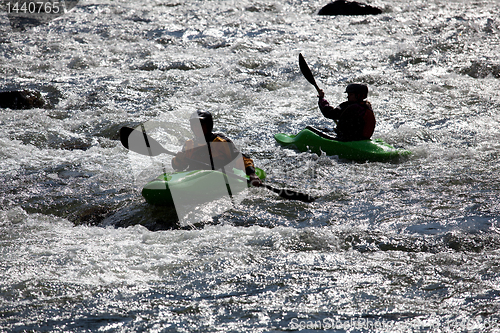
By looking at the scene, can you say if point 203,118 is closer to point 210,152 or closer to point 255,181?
point 210,152

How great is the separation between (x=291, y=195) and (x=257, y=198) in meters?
0.33

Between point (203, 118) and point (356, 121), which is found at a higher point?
point (203, 118)

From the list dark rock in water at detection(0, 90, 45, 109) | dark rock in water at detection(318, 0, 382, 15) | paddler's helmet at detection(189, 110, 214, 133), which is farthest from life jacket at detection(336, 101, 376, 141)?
dark rock in water at detection(318, 0, 382, 15)

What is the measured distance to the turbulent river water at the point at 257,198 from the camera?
290 centimetres

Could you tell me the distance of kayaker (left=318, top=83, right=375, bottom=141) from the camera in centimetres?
545

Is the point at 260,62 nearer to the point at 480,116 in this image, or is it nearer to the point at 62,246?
the point at 480,116

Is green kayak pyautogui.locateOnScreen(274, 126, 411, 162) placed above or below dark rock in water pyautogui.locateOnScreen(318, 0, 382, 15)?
below

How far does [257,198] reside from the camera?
4512mm

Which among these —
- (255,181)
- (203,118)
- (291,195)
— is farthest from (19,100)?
(291,195)

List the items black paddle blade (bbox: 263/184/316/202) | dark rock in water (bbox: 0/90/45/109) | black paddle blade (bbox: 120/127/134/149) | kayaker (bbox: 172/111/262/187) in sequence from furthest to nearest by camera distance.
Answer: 1. dark rock in water (bbox: 0/90/45/109)
2. black paddle blade (bbox: 120/127/134/149)
3. kayaker (bbox: 172/111/262/187)
4. black paddle blade (bbox: 263/184/316/202)

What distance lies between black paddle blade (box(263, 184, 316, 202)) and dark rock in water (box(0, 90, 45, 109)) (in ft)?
14.7

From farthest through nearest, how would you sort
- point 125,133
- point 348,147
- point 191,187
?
1. point 348,147
2. point 125,133
3. point 191,187

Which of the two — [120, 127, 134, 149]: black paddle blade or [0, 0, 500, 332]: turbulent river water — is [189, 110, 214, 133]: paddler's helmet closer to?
[120, 127, 134, 149]: black paddle blade

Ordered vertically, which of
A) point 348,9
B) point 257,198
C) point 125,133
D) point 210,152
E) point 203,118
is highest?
point 348,9
